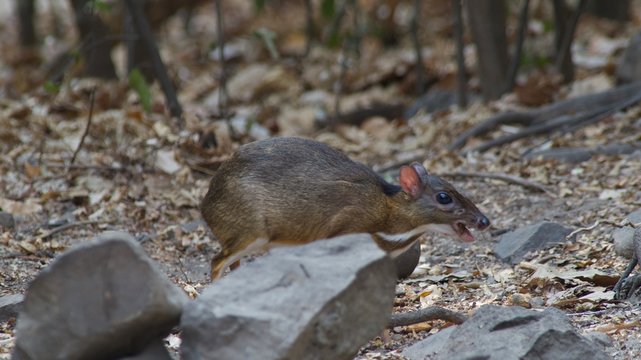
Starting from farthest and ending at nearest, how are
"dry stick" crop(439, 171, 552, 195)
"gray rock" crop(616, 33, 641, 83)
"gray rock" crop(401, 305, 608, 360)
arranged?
"gray rock" crop(616, 33, 641, 83), "dry stick" crop(439, 171, 552, 195), "gray rock" crop(401, 305, 608, 360)

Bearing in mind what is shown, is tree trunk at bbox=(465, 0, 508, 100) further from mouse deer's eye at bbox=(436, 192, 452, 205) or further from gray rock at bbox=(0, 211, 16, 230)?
gray rock at bbox=(0, 211, 16, 230)

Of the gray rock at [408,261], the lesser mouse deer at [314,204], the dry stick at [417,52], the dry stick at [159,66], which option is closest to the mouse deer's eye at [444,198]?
the lesser mouse deer at [314,204]

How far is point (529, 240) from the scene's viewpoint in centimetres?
615

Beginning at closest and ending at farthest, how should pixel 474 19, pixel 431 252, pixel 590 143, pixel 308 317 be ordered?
pixel 308 317
pixel 431 252
pixel 590 143
pixel 474 19

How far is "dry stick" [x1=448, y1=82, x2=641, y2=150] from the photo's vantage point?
8820mm

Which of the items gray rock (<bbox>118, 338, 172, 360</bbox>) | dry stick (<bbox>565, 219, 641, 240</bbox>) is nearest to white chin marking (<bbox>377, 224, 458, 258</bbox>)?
dry stick (<bbox>565, 219, 641, 240</bbox>)

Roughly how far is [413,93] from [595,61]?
6.66 feet

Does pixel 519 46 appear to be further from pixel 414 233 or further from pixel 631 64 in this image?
pixel 414 233

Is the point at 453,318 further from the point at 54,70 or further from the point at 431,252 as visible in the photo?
the point at 54,70

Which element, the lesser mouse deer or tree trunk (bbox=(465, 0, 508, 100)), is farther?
tree trunk (bbox=(465, 0, 508, 100))

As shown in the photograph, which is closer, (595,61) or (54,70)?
(595,61)

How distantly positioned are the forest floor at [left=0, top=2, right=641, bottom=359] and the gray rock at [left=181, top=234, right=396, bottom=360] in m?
0.75

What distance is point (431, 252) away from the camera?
21.3 feet

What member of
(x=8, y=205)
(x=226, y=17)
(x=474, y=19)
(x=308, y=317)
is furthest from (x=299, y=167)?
(x=226, y=17)
